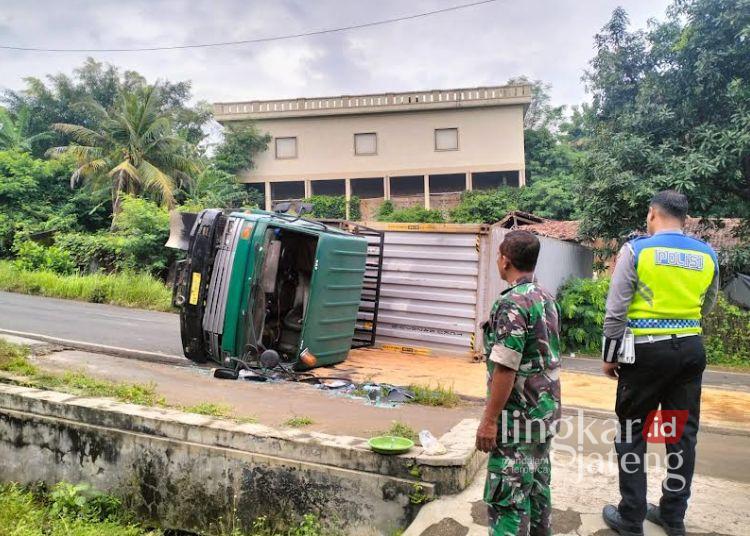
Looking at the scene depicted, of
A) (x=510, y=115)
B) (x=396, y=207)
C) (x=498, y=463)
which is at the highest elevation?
(x=510, y=115)

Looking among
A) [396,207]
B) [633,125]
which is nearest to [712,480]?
[633,125]

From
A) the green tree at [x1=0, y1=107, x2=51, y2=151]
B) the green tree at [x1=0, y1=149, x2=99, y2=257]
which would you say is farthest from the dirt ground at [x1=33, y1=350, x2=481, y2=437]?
the green tree at [x1=0, y1=107, x2=51, y2=151]

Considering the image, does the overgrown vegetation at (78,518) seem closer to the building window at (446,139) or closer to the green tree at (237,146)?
the green tree at (237,146)

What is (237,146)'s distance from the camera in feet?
85.5

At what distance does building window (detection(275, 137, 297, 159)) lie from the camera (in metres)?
26.7

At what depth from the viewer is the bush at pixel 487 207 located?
73.2ft

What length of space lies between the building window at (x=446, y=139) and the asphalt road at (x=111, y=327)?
16.4 m

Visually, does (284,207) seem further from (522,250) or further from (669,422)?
(669,422)

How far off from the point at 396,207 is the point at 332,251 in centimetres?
1898

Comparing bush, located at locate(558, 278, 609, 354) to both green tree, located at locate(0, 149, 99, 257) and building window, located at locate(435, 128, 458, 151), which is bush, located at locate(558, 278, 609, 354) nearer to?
building window, located at locate(435, 128, 458, 151)

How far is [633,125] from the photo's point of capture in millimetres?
11500

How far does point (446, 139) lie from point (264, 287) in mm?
20435

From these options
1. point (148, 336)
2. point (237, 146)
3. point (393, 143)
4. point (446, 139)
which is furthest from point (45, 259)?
point (446, 139)

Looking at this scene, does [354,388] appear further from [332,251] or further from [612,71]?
[612,71]
